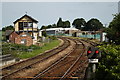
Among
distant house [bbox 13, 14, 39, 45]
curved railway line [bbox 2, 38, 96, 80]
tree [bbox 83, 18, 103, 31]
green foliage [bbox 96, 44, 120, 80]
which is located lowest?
curved railway line [bbox 2, 38, 96, 80]

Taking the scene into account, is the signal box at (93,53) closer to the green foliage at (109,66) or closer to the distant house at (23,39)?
the green foliage at (109,66)

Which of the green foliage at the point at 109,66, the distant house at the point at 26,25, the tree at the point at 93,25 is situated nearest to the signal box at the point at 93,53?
the green foliage at the point at 109,66

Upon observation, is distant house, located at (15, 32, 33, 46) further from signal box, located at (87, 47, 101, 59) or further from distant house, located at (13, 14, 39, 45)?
signal box, located at (87, 47, 101, 59)

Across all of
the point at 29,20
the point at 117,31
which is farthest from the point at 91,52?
the point at 29,20

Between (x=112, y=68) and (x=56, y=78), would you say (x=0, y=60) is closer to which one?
(x=56, y=78)

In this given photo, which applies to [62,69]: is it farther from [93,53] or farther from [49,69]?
[93,53]

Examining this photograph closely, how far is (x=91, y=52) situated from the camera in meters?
4.82

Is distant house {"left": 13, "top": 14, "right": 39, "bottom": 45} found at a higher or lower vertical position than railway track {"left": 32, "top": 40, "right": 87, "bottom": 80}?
higher

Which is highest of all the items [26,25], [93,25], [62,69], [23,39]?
[93,25]

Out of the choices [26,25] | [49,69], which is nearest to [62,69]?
[49,69]

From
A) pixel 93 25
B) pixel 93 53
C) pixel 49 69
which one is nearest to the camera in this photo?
pixel 93 53

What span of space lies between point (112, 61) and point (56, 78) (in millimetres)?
5743

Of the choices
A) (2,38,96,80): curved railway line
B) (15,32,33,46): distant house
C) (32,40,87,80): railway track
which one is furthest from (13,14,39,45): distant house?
(32,40,87,80): railway track

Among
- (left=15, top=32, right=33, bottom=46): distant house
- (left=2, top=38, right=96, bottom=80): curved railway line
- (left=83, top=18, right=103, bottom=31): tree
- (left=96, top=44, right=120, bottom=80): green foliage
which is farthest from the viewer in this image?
(left=83, top=18, right=103, bottom=31): tree
